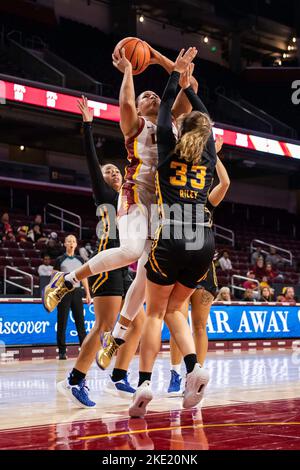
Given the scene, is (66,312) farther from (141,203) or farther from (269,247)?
(269,247)

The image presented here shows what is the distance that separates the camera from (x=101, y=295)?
6113mm

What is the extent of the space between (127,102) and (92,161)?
67 centimetres

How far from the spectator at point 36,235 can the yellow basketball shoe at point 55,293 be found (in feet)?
43.8

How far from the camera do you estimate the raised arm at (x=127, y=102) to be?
5488 mm

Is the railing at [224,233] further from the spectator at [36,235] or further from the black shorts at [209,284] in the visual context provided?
the black shorts at [209,284]

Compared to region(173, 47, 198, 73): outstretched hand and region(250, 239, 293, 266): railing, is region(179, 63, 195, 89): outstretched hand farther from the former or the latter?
region(250, 239, 293, 266): railing

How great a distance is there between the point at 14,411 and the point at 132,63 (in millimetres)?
2877

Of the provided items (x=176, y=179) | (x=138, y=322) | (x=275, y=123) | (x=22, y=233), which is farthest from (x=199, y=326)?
(x=275, y=123)

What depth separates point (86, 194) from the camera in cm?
2598

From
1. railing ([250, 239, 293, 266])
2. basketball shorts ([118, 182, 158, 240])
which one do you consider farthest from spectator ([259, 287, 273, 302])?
basketball shorts ([118, 182, 158, 240])

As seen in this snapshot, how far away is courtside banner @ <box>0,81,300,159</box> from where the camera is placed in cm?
1870

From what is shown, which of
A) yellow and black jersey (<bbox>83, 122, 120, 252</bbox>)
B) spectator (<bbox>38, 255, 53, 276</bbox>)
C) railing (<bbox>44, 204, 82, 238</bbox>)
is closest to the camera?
yellow and black jersey (<bbox>83, 122, 120, 252</bbox>)

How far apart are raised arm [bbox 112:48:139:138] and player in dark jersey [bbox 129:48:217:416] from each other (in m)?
0.39

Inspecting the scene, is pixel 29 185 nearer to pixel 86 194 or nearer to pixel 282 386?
pixel 86 194
